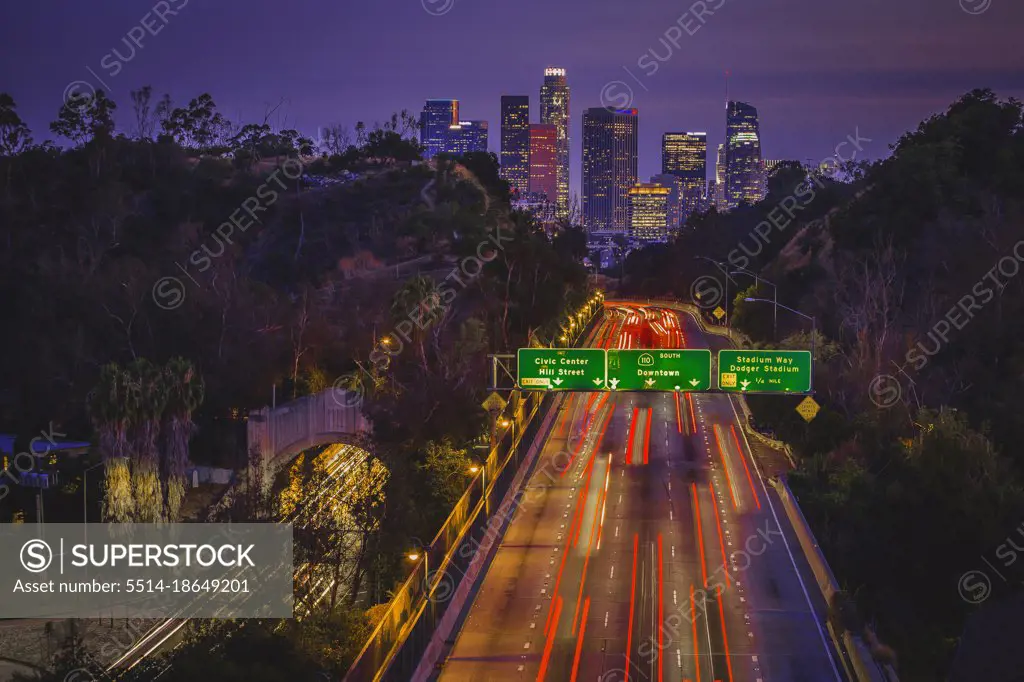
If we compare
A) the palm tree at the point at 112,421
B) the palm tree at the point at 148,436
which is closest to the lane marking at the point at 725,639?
the palm tree at the point at 148,436

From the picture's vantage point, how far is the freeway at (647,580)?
2277 cm

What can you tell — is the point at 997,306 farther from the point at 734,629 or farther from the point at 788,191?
the point at 788,191

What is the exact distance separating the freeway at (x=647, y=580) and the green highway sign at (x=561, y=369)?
18.0 feet

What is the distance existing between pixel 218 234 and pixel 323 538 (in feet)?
223

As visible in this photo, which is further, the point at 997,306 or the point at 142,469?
the point at 997,306

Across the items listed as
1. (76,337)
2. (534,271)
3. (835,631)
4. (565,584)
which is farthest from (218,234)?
(835,631)

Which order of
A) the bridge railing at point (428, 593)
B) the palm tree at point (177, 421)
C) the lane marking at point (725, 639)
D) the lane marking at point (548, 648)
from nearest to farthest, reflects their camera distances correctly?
1. the bridge railing at point (428, 593)
2. the lane marking at point (548, 648)
3. the lane marking at point (725, 639)
4. the palm tree at point (177, 421)

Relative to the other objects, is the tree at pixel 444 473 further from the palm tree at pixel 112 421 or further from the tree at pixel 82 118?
the tree at pixel 82 118

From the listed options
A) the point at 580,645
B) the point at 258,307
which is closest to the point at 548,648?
the point at 580,645

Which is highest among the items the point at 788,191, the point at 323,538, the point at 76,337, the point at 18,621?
the point at 788,191

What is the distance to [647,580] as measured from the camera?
2850 cm

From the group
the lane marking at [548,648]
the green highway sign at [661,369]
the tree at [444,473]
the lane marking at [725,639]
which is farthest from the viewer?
the tree at [444,473]

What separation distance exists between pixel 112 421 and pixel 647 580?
55.6ft

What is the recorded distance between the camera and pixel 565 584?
92.4 feet
